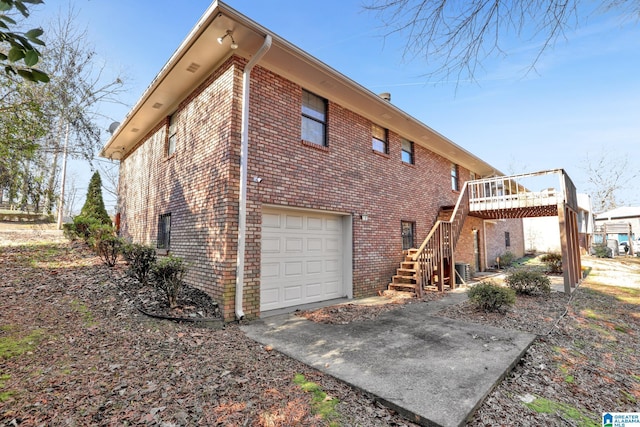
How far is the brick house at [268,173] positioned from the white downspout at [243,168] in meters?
0.02

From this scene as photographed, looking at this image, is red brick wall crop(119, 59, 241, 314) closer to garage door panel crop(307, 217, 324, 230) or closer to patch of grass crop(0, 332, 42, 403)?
garage door panel crop(307, 217, 324, 230)

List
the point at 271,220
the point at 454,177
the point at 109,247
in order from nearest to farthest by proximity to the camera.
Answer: the point at 271,220 < the point at 109,247 < the point at 454,177

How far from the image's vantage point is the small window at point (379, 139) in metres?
9.52

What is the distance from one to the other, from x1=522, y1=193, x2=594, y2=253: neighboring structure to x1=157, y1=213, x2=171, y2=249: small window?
26650mm

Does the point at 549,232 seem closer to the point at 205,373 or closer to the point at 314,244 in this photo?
the point at 314,244

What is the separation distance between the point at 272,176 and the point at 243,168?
2.38ft

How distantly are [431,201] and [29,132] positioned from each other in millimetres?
11554

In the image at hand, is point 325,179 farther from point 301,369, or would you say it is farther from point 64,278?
point 64,278

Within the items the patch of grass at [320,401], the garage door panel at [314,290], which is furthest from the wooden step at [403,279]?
the patch of grass at [320,401]

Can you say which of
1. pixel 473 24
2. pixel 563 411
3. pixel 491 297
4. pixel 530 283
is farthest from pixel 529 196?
pixel 473 24

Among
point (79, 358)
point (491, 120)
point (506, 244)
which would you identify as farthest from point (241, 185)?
point (506, 244)

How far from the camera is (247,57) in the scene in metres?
6.28

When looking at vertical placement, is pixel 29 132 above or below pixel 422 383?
above

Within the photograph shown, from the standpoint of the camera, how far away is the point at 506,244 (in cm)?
1950
